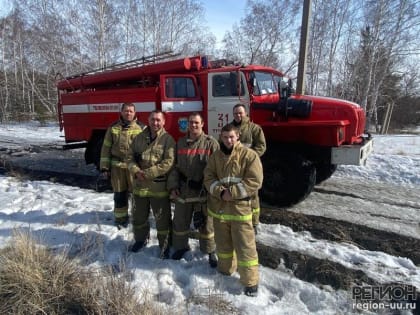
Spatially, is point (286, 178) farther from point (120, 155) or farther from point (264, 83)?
point (120, 155)

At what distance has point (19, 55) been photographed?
22.8 meters

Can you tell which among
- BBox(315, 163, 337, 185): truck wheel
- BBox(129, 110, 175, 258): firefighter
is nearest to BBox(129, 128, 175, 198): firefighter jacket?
BBox(129, 110, 175, 258): firefighter

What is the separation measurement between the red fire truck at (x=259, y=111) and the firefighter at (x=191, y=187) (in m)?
2.07

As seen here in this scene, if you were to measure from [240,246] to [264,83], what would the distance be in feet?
12.0

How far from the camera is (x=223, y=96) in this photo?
581 cm

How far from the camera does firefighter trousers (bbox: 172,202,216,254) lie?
3.47m

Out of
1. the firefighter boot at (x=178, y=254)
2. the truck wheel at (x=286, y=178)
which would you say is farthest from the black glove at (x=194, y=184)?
the truck wheel at (x=286, y=178)

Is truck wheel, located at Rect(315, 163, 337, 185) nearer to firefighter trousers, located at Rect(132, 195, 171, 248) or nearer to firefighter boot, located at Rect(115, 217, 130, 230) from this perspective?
firefighter trousers, located at Rect(132, 195, 171, 248)

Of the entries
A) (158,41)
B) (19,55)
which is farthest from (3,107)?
(158,41)


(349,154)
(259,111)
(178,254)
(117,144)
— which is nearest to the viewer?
(178,254)

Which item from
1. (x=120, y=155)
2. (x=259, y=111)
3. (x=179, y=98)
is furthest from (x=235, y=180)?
(x=179, y=98)

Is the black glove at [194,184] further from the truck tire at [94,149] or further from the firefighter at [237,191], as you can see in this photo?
the truck tire at [94,149]

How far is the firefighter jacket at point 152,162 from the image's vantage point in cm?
340

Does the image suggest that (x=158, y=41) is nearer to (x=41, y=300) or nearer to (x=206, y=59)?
(x=206, y=59)
